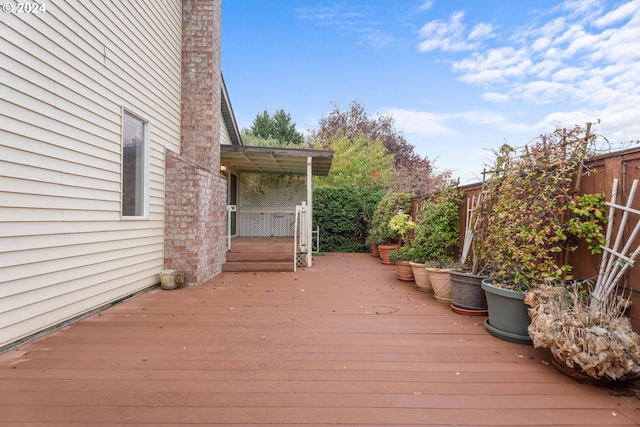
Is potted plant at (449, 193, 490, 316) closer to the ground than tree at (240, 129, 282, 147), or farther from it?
closer to the ground

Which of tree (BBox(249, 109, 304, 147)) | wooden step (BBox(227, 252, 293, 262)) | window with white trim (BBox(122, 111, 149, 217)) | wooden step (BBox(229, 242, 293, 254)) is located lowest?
wooden step (BBox(227, 252, 293, 262))

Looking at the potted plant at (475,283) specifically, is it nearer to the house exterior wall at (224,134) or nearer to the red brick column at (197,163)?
the red brick column at (197,163)

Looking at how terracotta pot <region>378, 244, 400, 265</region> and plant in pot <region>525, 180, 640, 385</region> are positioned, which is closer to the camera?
plant in pot <region>525, 180, 640, 385</region>

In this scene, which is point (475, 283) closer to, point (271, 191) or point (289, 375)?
point (289, 375)

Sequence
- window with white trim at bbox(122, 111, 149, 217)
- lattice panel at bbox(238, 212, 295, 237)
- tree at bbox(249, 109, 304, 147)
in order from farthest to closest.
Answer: tree at bbox(249, 109, 304, 147), lattice panel at bbox(238, 212, 295, 237), window with white trim at bbox(122, 111, 149, 217)

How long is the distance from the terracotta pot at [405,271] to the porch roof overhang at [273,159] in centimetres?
299

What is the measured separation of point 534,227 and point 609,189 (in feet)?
2.04

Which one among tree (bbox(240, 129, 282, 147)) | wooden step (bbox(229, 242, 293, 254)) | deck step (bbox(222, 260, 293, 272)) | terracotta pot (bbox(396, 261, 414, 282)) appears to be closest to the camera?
terracotta pot (bbox(396, 261, 414, 282))

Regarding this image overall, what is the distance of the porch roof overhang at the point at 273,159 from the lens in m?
7.28

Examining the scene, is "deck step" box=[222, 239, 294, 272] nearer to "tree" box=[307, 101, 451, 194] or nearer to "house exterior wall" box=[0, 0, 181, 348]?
"house exterior wall" box=[0, 0, 181, 348]

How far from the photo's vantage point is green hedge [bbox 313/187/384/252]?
11016mm

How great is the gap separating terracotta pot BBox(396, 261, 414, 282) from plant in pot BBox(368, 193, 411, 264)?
233cm

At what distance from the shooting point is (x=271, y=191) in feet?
35.7

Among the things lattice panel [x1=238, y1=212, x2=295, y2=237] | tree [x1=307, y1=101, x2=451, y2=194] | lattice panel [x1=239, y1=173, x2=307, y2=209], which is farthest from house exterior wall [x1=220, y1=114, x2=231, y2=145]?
tree [x1=307, y1=101, x2=451, y2=194]
